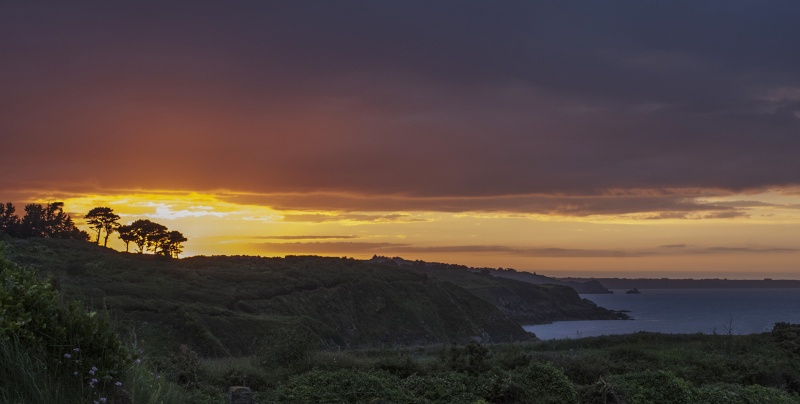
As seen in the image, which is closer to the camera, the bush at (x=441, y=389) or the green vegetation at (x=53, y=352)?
the green vegetation at (x=53, y=352)

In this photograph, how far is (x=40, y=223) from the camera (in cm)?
10062

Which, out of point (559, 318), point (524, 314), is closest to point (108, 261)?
point (524, 314)

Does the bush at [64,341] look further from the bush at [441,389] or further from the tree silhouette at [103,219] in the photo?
the tree silhouette at [103,219]

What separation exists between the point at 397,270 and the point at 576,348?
90982 millimetres

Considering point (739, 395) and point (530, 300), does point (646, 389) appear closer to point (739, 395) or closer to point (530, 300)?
point (739, 395)

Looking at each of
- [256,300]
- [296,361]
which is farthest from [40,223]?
[296,361]

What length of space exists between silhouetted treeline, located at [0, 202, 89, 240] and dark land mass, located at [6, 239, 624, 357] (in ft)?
57.6

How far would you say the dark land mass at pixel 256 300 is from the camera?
51.0 meters

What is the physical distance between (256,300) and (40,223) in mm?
47831

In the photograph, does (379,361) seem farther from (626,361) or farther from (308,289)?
(308,289)

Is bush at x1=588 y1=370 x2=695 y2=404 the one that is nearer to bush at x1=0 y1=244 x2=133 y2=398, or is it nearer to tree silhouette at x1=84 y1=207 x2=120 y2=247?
bush at x1=0 y1=244 x2=133 y2=398

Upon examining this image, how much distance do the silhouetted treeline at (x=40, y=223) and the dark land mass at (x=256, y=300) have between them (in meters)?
17.6

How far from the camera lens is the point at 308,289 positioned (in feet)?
282

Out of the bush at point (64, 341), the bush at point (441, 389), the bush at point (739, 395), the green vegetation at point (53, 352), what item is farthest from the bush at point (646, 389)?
the bush at point (64, 341)
